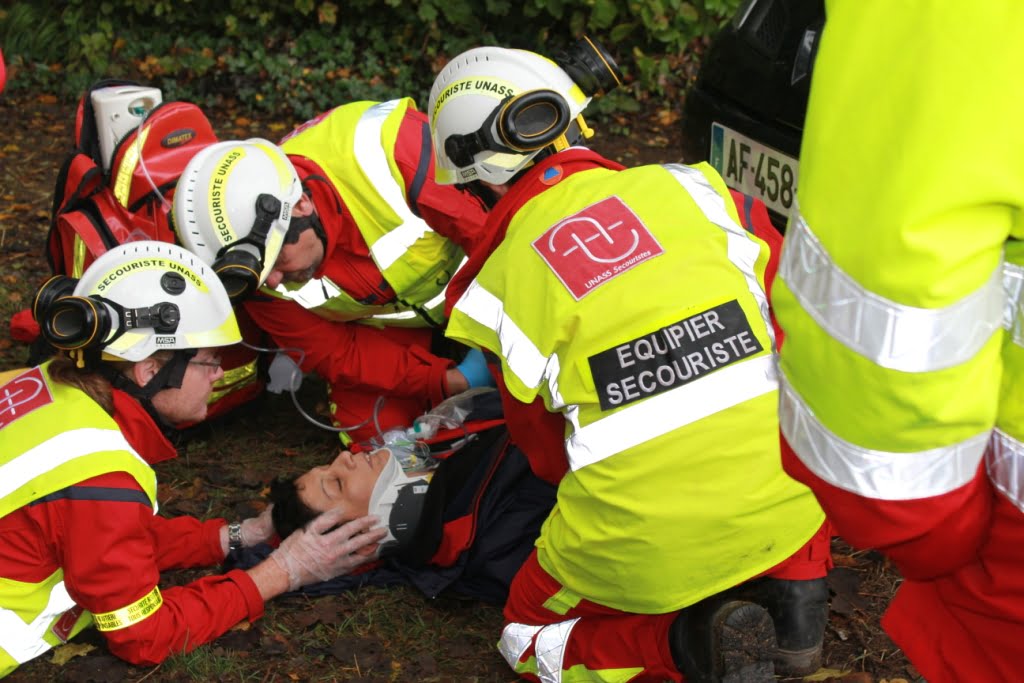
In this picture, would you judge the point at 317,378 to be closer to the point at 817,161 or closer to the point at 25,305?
the point at 25,305

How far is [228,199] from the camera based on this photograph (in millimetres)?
3938

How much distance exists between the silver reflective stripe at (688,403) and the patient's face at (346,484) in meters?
1.32

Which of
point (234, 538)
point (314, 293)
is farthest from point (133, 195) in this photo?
point (234, 538)

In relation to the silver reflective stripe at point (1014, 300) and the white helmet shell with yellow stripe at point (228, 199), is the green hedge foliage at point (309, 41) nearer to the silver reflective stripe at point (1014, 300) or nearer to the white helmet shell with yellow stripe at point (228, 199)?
the white helmet shell with yellow stripe at point (228, 199)

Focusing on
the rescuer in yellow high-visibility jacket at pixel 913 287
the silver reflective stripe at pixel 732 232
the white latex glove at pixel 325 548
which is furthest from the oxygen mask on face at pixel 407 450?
the rescuer in yellow high-visibility jacket at pixel 913 287

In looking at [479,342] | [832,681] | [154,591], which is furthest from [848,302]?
[154,591]

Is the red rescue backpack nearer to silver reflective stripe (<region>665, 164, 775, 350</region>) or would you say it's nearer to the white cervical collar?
the white cervical collar

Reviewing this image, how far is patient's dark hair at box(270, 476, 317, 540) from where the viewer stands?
147 inches

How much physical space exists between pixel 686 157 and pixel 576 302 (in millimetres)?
2213

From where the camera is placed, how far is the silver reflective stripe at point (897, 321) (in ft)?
4.35

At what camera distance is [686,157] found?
464 cm

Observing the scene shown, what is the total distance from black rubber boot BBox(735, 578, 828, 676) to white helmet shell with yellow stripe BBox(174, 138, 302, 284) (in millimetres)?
2175

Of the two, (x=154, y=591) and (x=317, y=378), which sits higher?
(x=154, y=591)

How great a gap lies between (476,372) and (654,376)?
2063 millimetres
